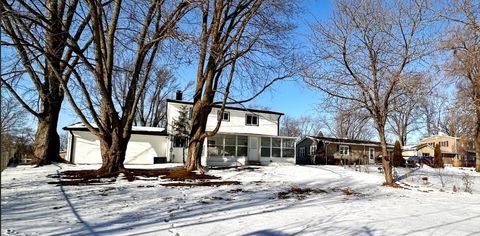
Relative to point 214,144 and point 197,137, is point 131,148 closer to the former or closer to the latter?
point 214,144

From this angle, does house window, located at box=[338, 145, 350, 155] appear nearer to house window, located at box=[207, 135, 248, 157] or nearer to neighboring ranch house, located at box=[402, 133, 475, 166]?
house window, located at box=[207, 135, 248, 157]

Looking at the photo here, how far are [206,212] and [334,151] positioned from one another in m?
Answer: 32.6

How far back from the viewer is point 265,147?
31.1m

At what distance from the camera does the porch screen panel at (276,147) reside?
31411mm

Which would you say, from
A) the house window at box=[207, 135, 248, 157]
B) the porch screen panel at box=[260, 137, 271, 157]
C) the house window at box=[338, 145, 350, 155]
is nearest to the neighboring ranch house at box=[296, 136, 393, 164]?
the house window at box=[338, 145, 350, 155]

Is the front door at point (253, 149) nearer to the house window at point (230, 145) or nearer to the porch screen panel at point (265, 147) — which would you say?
the porch screen panel at point (265, 147)

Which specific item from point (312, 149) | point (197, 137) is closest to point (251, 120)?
point (312, 149)

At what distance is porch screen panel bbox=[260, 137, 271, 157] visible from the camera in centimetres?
3095

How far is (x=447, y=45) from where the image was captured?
1614 cm

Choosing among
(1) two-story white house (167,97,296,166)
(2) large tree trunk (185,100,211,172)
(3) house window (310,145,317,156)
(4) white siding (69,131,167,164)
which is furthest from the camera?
(3) house window (310,145,317,156)

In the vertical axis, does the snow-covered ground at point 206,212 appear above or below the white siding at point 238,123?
below

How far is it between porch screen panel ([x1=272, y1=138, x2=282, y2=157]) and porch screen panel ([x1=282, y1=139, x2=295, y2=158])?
370 millimetres

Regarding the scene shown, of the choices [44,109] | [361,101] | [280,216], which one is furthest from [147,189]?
[44,109]

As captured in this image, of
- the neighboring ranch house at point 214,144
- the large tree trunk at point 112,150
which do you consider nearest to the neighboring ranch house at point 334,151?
the neighboring ranch house at point 214,144
